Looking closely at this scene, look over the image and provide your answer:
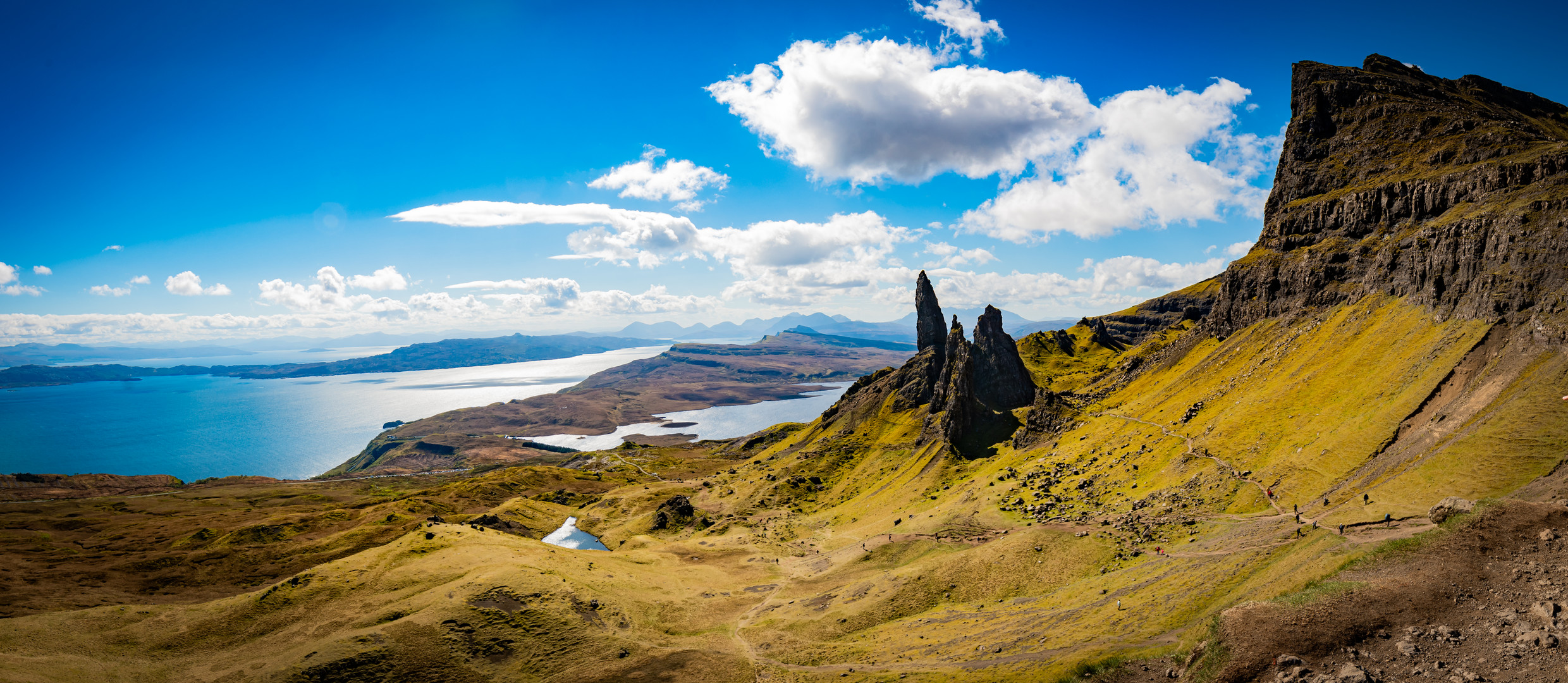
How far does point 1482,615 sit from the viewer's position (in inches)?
1492

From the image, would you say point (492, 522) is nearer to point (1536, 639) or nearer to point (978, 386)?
A: point (978, 386)

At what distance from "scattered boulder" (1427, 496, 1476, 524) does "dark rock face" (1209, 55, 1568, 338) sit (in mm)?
39397

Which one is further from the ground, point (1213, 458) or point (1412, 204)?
point (1412, 204)

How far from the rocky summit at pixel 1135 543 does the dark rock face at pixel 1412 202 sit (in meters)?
0.78

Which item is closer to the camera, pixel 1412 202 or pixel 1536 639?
pixel 1536 639

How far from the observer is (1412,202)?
405 feet

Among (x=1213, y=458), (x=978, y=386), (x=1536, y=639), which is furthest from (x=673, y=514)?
(x=1536, y=639)

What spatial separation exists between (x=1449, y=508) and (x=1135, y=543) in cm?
2971

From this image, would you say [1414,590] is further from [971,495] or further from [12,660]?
[12,660]

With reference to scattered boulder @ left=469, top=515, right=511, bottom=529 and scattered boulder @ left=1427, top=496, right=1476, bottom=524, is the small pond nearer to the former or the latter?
scattered boulder @ left=469, top=515, right=511, bottom=529

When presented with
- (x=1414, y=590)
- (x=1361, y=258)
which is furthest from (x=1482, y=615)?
(x=1361, y=258)

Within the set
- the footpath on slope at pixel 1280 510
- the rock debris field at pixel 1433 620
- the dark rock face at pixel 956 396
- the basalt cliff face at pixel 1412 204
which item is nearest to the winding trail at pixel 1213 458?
the footpath on slope at pixel 1280 510

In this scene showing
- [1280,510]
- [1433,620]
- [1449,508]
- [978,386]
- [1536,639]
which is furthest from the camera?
[978,386]

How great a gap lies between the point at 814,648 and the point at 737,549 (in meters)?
54.7
